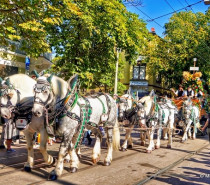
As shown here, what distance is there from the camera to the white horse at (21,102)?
6008mm

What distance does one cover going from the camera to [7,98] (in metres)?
6.06

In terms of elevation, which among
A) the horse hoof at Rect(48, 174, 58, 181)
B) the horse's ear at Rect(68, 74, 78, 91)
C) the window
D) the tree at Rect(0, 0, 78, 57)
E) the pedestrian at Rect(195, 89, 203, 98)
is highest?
the window

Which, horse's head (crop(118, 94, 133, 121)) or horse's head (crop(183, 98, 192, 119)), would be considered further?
horse's head (crop(183, 98, 192, 119))

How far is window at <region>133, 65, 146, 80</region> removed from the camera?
38.2 m

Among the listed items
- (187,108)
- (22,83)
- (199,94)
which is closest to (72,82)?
(22,83)

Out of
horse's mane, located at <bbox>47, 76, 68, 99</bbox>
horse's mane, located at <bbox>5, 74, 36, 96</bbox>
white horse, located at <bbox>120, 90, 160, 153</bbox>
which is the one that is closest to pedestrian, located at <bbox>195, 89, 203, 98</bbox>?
white horse, located at <bbox>120, 90, 160, 153</bbox>

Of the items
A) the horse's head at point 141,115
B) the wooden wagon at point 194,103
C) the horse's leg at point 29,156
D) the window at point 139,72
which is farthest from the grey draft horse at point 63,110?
the window at point 139,72

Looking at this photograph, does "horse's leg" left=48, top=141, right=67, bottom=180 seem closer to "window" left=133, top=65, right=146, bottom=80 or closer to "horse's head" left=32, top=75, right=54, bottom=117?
"horse's head" left=32, top=75, right=54, bottom=117

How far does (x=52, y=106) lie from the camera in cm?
589

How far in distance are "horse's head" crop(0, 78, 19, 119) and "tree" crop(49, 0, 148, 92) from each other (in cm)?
853

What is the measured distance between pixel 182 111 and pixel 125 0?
654cm

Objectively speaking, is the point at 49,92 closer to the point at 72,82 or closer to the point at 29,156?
the point at 72,82

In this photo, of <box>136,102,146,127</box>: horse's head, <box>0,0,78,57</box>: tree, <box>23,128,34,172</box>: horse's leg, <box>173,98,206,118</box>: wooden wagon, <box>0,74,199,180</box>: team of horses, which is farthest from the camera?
<box>173,98,206,118</box>: wooden wagon

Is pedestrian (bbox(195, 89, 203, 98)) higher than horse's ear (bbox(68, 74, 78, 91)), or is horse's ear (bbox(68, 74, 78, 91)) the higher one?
pedestrian (bbox(195, 89, 203, 98))
